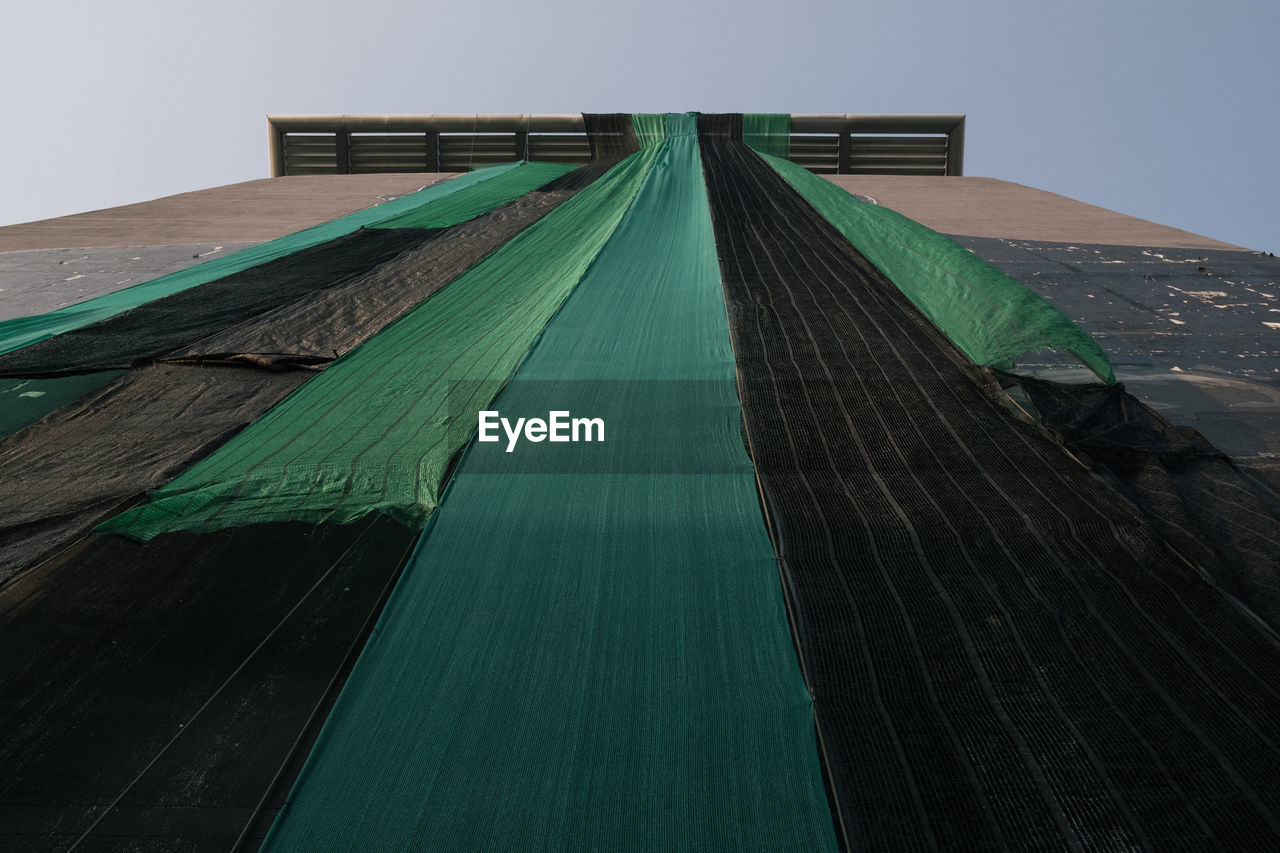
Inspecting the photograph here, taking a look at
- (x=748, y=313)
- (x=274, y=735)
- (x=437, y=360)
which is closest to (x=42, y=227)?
(x=437, y=360)

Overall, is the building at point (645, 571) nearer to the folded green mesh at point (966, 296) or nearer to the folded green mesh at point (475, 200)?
the folded green mesh at point (966, 296)

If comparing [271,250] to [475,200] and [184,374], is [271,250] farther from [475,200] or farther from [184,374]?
[184,374]

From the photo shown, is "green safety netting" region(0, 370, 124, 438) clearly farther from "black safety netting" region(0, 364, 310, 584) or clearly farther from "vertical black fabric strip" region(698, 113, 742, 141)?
"vertical black fabric strip" region(698, 113, 742, 141)

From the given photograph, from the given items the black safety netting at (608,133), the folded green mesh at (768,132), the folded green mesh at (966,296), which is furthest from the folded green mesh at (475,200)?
the folded green mesh at (966,296)

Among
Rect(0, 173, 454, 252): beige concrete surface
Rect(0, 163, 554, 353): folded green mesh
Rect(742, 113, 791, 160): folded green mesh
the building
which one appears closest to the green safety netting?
the building

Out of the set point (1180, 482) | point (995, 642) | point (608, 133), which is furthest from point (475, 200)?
point (995, 642)

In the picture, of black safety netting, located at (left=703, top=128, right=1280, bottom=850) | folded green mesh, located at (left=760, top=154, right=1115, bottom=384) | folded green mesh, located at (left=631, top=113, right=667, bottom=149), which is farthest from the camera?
folded green mesh, located at (left=631, top=113, right=667, bottom=149)
